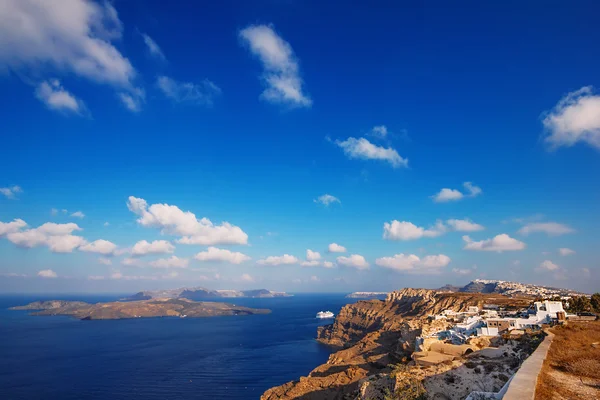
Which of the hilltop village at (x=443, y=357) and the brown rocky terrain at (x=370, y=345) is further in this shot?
the brown rocky terrain at (x=370, y=345)

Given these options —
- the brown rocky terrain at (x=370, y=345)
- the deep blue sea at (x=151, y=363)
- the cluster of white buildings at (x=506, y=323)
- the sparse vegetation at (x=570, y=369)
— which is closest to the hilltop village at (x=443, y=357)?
the cluster of white buildings at (x=506, y=323)

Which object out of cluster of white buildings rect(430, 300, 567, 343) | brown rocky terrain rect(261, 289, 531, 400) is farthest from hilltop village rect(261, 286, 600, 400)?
brown rocky terrain rect(261, 289, 531, 400)

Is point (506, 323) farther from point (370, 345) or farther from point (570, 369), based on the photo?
point (570, 369)

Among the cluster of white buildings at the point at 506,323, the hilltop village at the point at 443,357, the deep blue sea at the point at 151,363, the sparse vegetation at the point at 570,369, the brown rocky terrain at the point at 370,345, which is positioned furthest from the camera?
the deep blue sea at the point at 151,363

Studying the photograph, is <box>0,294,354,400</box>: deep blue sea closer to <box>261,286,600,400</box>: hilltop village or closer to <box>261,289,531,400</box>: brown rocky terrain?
<box>261,289,531,400</box>: brown rocky terrain

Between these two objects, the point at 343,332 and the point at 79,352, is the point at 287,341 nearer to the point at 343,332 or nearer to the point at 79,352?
the point at 343,332

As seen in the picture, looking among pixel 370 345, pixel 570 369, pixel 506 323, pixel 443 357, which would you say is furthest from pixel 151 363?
pixel 570 369

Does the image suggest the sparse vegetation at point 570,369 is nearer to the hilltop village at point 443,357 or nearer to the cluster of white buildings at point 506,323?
the hilltop village at point 443,357
